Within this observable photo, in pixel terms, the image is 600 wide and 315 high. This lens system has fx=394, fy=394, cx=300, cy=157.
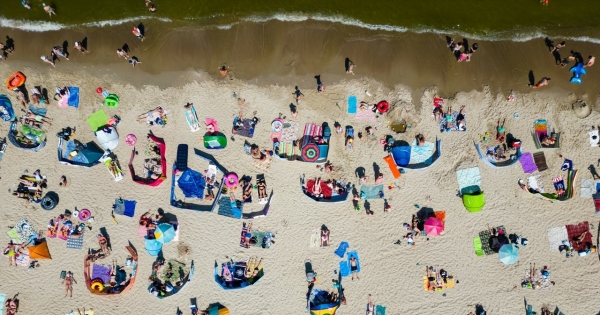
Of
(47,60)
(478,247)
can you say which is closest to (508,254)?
(478,247)

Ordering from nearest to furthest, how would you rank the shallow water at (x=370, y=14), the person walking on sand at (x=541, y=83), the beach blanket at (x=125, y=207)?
the beach blanket at (x=125, y=207) < the person walking on sand at (x=541, y=83) < the shallow water at (x=370, y=14)

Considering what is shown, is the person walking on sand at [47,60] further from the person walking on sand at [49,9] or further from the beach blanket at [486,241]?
the beach blanket at [486,241]

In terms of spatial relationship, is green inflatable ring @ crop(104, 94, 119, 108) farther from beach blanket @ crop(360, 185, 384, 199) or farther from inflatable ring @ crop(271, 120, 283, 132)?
beach blanket @ crop(360, 185, 384, 199)

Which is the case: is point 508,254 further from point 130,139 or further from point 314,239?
point 130,139

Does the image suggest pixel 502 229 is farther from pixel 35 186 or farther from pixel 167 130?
pixel 35 186

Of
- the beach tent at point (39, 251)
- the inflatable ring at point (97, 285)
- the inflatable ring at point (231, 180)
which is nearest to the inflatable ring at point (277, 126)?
the inflatable ring at point (231, 180)

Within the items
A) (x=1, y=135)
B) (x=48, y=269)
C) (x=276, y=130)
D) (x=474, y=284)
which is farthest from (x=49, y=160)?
(x=474, y=284)
